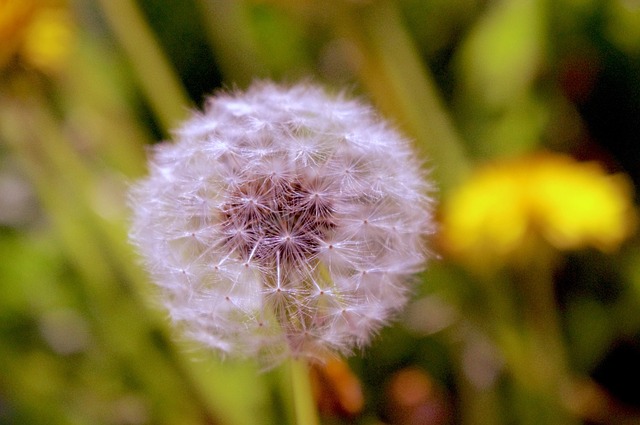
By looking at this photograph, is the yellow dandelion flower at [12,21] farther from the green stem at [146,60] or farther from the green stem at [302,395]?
the green stem at [302,395]

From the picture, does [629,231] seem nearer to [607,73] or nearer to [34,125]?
[607,73]

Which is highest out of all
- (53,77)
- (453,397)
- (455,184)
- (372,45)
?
(53,77)

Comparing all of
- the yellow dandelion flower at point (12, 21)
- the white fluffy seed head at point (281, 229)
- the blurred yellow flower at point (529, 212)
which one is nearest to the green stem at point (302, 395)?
the white fluffy seed head at point (281, 229)

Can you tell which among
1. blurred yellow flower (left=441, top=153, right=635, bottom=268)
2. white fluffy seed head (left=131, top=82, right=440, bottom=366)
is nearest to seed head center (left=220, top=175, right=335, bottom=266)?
white fluffy seed head (left=131, top=82, right=440, bottom=366)

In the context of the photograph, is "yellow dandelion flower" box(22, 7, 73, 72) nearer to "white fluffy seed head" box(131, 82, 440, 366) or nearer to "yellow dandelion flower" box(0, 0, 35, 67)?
"yellow dandelion flower" box(0, 0, 35, 67)

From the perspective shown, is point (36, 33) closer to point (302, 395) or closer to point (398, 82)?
point (398, 82)

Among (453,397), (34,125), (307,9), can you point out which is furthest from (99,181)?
(453,397)
